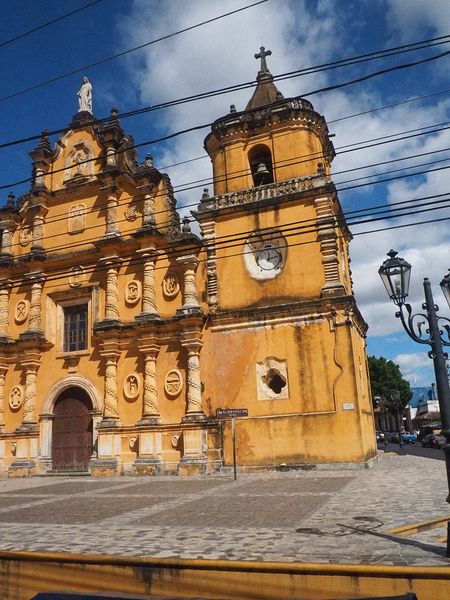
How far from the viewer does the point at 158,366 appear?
20781 mm

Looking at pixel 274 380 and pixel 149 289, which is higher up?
pixel 149 289

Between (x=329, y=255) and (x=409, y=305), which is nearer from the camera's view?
(x=409, y=305)

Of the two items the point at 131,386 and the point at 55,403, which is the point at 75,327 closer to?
the point at 55,403

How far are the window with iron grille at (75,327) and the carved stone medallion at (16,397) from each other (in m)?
2.64

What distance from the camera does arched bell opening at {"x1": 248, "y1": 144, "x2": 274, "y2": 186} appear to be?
2141 cm

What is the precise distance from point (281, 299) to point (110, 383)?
298 inches

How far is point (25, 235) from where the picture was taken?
25.0 m

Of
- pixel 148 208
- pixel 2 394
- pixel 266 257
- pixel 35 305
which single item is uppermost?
pixel 148 208

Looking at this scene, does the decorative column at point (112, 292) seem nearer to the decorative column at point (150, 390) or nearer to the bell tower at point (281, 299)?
the decorative column at point (150, 390)

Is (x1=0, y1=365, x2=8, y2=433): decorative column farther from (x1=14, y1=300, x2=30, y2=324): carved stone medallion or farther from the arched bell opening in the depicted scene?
the arched bell opening

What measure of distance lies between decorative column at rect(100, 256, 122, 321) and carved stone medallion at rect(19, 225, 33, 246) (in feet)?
15.8

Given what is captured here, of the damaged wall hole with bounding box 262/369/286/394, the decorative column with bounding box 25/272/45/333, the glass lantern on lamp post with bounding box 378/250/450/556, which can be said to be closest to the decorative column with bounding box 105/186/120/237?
the decorative column with bounding box 25/272/45/333

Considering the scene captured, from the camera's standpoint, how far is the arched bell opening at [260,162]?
21.4 metres

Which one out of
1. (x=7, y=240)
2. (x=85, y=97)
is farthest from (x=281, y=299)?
(x=85, y=97)
